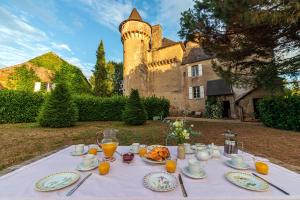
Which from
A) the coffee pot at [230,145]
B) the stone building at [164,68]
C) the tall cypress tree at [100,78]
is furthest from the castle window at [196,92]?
the coffee pot at [230,145]

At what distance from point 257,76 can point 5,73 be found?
19.2m

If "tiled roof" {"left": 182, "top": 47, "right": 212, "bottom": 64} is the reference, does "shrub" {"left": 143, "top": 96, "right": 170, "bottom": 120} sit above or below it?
below

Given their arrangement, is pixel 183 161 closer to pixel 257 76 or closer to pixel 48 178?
pixel 48 178

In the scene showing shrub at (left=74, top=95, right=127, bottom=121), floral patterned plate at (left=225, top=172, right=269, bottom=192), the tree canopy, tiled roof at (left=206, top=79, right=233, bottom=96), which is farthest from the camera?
tiled roof at (left=206, top=79, right=233, bottom=96)

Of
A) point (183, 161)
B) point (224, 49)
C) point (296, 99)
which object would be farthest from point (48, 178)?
point (296, 99)

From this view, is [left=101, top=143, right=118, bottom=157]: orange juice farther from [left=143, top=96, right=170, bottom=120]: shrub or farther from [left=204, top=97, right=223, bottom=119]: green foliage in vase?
[left=204, top=97, right=223, bottom=119]: green foliage in vase

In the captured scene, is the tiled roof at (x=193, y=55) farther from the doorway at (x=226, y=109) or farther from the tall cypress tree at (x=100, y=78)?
the tall cypress tree at (x=100, y=78)

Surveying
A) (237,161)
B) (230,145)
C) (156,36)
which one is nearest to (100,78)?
(156,36)

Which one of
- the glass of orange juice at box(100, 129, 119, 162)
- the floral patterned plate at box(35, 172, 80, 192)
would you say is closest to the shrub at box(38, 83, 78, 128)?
the glass of orange juice at box(100, 129, 119, 162)

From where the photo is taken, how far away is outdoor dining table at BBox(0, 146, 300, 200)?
1.14 meters

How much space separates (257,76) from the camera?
706 cm

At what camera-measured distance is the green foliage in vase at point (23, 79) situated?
1421 centimetres

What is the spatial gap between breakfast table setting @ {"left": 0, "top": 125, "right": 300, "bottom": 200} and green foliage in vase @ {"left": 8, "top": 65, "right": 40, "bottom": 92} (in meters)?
16.6

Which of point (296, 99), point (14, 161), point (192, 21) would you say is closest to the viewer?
point (14, 161)
